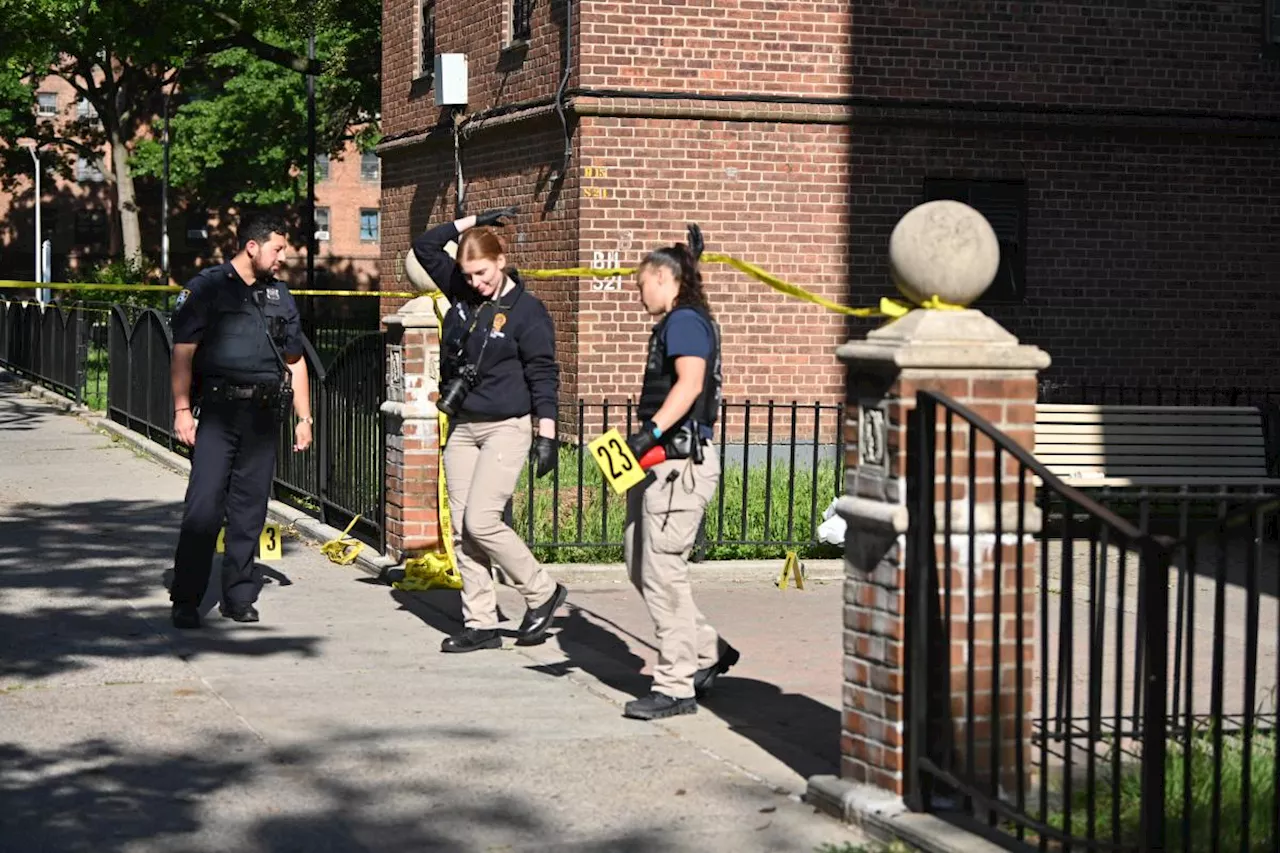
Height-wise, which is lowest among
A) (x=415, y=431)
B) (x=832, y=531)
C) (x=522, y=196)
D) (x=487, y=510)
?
(x=832, y=531)

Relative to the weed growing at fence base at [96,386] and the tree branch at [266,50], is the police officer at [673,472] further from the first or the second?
the tree branch at [266,50]

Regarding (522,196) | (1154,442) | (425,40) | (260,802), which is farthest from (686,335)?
(425,40)

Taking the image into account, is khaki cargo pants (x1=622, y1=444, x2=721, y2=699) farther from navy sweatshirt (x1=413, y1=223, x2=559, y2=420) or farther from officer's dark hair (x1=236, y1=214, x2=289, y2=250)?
officer's dark hair (x1=236, y1=214, x2=289, y2=250)

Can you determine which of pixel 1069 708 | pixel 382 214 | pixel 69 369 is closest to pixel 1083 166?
pixel 382 214

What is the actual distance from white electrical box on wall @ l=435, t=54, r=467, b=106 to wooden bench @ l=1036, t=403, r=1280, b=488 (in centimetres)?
838

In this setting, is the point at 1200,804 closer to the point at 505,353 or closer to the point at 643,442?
the point at 643,442

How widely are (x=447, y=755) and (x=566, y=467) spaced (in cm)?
889

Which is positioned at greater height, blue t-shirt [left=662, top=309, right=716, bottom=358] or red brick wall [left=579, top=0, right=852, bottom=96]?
red brick wall [left=579, top=0, right=852, bottom=96]

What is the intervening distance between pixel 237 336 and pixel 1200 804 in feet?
16.7

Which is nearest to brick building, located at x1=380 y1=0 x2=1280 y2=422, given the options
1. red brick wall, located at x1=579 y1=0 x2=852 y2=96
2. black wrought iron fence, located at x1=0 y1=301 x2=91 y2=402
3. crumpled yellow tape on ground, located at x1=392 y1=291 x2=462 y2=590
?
red brick wall, located at x1=579 y1=0 x2=852 y2=96

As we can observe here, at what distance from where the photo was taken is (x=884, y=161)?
17.9m

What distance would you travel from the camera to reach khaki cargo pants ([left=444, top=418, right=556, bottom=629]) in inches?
341

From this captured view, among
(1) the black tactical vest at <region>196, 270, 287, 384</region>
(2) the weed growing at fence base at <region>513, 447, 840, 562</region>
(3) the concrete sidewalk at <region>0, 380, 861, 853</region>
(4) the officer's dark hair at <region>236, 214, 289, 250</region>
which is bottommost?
(3) the concrete sidewalk at <region>0, 380, 861, 853</region>

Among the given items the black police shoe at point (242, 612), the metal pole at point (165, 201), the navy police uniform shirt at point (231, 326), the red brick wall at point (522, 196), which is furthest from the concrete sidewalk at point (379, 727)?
the metal pole at point (165, 201)
